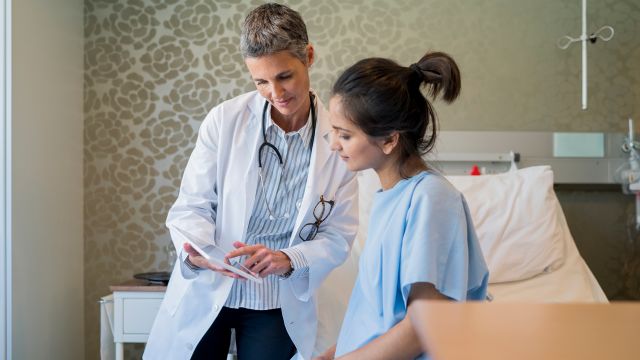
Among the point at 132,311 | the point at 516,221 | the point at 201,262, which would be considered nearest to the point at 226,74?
the point at 132,311

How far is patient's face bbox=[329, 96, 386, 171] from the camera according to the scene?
4.89ft

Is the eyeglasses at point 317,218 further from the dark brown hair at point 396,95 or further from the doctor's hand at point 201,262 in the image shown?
the dark brown hair at point 396,95

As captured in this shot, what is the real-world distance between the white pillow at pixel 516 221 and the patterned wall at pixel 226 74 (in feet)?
1.57

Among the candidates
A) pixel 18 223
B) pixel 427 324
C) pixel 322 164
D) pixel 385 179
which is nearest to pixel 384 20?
pixel 322 164

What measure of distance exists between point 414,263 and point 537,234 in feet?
5.50

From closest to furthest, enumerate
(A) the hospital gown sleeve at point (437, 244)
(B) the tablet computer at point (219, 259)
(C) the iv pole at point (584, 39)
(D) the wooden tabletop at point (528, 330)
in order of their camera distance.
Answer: (D) the wooden tabletop at point (528, 330) < (A) the hospital gown sleeve at point (437, 244) < (B) the tablet computer at point (219, 259) < (C) the iv pole at point (584, 39)

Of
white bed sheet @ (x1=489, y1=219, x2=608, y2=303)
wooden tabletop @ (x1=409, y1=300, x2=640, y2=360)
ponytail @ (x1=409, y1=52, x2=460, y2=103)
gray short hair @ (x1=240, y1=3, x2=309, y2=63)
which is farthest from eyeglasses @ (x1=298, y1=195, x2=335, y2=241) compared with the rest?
wooden tabletop @ (x1=409, y1=300, x2=640, y2=360)

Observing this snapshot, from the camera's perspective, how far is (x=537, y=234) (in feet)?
9.30

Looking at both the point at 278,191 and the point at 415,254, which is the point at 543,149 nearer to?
the point at 278,191

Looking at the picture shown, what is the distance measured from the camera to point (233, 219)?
1.99 m

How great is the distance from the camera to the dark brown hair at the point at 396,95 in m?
1.46

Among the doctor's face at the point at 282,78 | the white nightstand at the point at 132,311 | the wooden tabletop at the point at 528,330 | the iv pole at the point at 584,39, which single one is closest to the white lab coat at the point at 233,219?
the doctor's face at the point at 282,78

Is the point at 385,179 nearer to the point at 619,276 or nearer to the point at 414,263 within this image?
the point at 414,263

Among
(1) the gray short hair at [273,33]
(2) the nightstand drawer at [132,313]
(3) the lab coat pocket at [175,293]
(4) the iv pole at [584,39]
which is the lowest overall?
(2) the nightstand drawer at [132,313]
